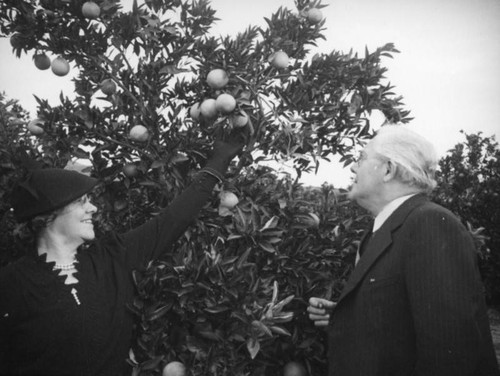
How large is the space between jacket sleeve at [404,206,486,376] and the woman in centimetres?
91

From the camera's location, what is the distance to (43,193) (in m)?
1.45

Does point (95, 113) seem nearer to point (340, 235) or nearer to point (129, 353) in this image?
point (129, 353)

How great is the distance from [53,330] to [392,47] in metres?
2.01

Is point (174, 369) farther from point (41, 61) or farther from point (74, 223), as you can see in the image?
point (41, 61)

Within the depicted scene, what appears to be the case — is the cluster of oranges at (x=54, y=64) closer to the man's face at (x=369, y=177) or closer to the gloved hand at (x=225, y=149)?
the gloved hand at (x=225, y=149)

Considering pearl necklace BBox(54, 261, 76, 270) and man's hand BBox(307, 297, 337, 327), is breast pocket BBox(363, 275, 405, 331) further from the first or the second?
pearl necklace BBox(54, 261, 76, 270)

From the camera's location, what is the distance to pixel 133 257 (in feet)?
5.34

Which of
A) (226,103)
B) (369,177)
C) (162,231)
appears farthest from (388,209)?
(162,231)

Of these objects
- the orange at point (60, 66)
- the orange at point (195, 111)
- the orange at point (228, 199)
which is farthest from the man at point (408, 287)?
the orange at point (60, 66)

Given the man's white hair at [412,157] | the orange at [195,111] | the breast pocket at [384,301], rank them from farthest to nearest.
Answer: the orange at [195,111]
the man's white hair at [412,157]
the breast pocket at [384,301]

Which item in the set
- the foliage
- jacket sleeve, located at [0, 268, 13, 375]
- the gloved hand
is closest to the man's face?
the gloved hand

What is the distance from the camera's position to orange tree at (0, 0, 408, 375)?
5.78 feet

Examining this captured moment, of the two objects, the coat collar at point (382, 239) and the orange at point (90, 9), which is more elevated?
the orange at point (90, 9)

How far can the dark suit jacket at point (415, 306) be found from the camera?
3.50ft
